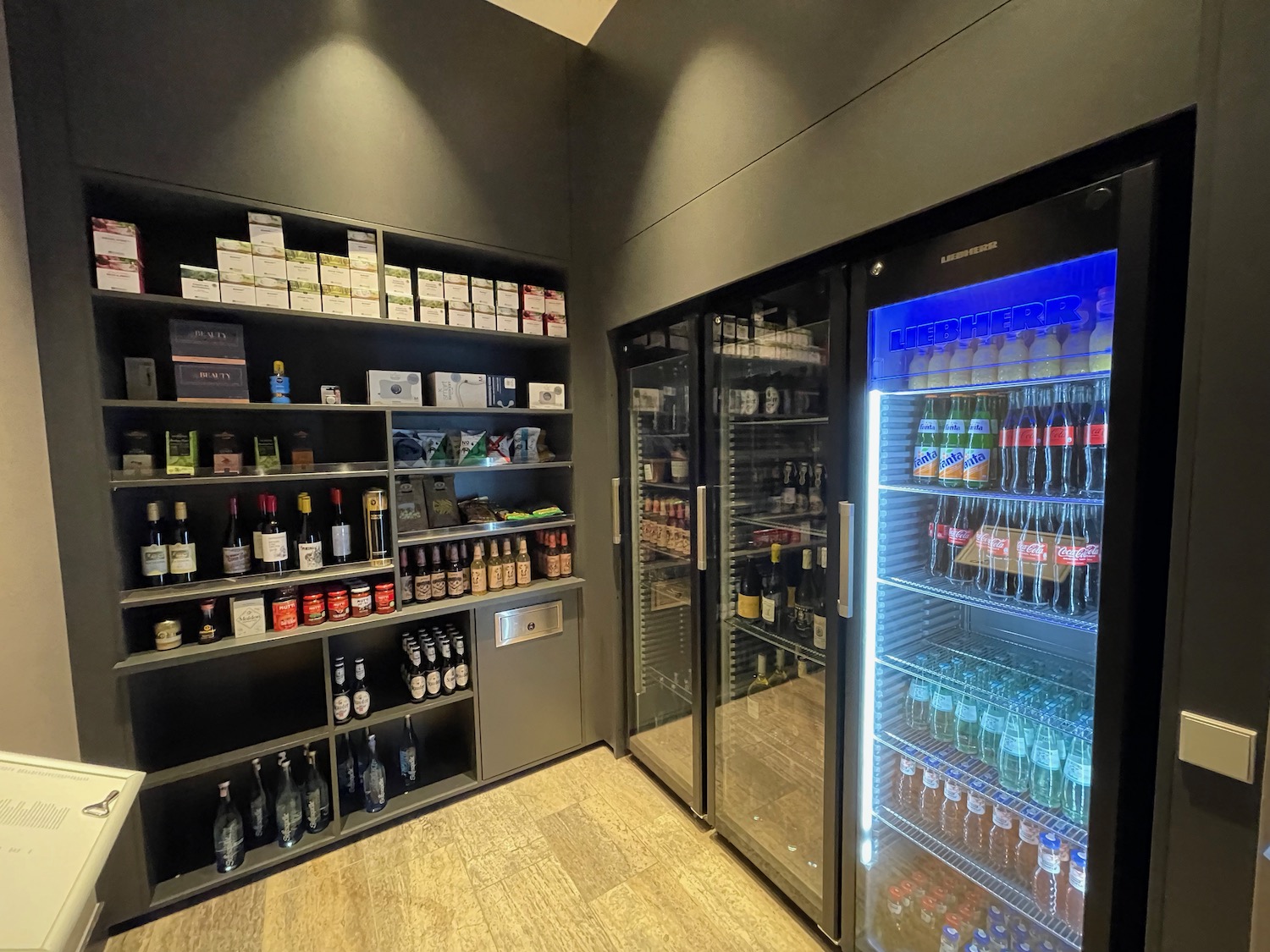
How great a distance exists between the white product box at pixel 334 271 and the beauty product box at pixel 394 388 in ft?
1.09

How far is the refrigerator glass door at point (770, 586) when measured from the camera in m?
1.84

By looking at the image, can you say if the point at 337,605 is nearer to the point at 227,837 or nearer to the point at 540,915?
the point at 227,837

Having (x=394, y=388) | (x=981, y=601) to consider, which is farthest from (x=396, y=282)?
(x=981, y=601)

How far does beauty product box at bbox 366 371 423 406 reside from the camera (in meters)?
Result: 2.04

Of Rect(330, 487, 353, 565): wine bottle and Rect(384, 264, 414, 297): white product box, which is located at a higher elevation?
Rect(384, 264, 414, 297): white product box

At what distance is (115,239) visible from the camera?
1.60m

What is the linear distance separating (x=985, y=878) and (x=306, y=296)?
2.72 m

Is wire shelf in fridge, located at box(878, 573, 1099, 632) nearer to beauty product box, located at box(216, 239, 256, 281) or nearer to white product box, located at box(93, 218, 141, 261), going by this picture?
beauty product box, located at box(216, 239, 256, 281)

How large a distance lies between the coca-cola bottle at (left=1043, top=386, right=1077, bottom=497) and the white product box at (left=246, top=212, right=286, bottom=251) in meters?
2.41

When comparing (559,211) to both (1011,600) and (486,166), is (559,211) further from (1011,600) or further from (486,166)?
(1011,600)

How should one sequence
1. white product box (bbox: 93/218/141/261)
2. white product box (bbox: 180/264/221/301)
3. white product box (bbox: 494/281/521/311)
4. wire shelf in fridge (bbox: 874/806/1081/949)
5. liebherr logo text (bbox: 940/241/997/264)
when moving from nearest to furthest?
liebherr logo text (bbox: 940/241/997/264)
wire shelf in fridge (bbox: 874/806/1081/949)
white product box (bbox: 93/218/141/261)
white product box (bbox: 180/264/221/301)
white product box (bbox: 494/281/521/311)

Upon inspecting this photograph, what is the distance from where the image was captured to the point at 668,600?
248 centimetres

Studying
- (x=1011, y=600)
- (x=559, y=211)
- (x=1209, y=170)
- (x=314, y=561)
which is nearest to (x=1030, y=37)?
(x=1209, y=170)

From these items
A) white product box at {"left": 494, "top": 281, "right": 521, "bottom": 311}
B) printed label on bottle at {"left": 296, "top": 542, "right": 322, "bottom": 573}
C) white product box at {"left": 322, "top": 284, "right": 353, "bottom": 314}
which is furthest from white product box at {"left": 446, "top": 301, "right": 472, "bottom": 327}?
printed label on bottle at {"left": 296, "top": 542, "right": 322, "bottom": 573}
